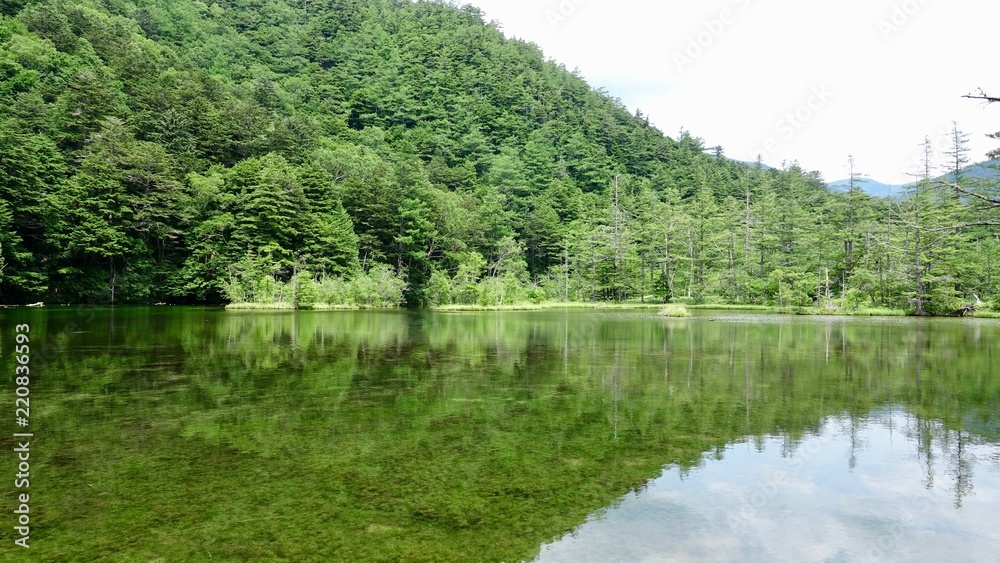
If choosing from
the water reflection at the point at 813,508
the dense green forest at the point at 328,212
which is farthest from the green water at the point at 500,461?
the dense green forest at the point at 328,212

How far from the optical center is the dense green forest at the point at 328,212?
33594 millimetres

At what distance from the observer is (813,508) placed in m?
3.71

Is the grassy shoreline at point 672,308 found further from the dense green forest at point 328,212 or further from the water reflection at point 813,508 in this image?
the water reflection at point 813,508

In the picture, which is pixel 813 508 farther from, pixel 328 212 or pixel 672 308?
pixel 328 212

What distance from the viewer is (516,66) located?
102688mm

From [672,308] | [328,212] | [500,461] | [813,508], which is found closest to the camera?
[813,508]

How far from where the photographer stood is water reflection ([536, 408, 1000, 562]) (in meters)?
3.07

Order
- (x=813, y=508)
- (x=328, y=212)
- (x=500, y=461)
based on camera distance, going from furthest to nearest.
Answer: (x=328, y=212) < (x=500, y=461) < (x=813, y=508)

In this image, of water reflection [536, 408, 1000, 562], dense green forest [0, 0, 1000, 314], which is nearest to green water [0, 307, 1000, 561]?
water reflection [536, 408, 1000, 562]

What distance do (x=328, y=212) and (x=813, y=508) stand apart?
4561 centimetres

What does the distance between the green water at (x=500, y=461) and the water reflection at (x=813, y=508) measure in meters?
0.02

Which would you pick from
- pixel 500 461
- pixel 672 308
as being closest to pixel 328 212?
pixel 672 308

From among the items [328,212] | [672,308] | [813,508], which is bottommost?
[813,508]

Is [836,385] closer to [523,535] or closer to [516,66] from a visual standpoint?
[523,535]
